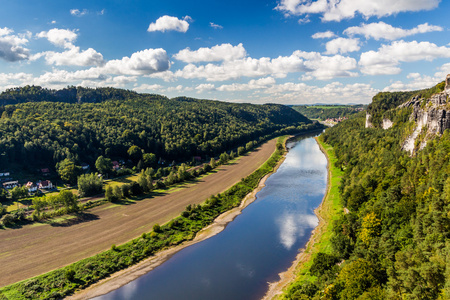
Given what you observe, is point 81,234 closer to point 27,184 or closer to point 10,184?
point 27,184

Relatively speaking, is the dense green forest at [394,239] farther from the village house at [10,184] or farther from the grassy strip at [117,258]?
the village house at [10,184]

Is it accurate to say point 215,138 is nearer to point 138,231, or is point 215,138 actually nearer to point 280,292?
point 138,231

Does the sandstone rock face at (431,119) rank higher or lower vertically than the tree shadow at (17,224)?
higher

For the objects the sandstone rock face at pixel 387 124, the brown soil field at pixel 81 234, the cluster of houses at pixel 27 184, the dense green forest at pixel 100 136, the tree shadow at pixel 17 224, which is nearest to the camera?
the brown soil field at pixel 81 234

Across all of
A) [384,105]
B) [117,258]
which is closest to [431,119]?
[117,258]

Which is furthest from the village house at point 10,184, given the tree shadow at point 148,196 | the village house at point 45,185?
the tree shadow at point 148,196

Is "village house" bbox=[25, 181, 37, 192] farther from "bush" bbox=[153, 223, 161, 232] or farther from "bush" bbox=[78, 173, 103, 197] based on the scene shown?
"bush" bbox=[153, 223, 161, 232]

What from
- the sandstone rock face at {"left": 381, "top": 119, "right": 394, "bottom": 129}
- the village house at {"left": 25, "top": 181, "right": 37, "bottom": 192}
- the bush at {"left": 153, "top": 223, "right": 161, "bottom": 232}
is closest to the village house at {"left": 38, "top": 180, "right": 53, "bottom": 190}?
the village house at {"left": 25, "top": 181, "right": 37, "bottom": 192}
